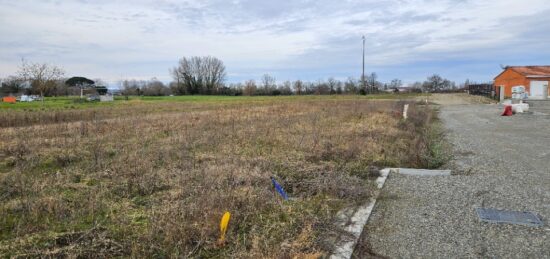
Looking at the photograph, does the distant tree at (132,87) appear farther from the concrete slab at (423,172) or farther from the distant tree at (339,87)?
the concrete slab at (423,172)

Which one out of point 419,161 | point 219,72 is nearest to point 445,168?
point 419,161

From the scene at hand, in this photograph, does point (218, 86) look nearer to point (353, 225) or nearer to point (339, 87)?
point (339, 87)

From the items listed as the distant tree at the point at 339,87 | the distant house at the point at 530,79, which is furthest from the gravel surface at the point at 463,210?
the distant tree at the point at 339,87

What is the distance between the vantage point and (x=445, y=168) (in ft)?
23.4

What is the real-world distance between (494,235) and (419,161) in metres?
3.88

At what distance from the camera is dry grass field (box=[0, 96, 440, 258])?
3.44 metres

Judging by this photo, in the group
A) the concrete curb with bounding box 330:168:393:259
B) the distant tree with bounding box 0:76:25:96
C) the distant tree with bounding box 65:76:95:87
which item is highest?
the distant tree with bounding box 65:76:95:87

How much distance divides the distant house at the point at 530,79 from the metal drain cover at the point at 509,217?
4640cm

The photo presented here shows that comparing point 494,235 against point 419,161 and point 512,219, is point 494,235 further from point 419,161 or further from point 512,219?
point 419,161

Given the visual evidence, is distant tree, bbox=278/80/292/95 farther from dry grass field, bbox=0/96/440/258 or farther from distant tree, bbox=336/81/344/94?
dry grass field, bbox=0/96/440/258

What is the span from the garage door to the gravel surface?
43.9 metres

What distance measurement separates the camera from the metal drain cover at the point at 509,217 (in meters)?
4.16

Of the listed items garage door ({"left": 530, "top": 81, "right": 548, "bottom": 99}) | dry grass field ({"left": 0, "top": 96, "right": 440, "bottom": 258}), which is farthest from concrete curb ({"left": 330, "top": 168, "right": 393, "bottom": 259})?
garage door ({"left": 530, "top": 81, "right": 548, "bottom": 99})

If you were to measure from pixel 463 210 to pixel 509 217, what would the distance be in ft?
1.58
